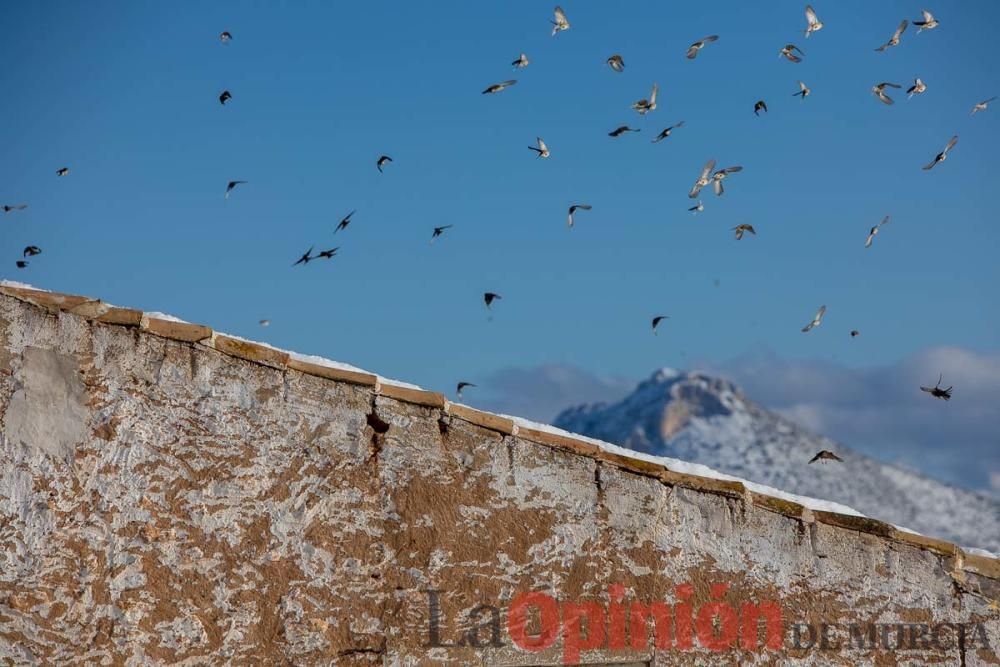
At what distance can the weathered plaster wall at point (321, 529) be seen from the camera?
823 centimetres

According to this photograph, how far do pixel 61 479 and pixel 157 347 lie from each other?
1.01 meters

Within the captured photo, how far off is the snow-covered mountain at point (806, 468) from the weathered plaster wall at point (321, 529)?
159 ft

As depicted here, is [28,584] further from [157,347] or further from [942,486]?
[942,486]

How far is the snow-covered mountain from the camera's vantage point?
73.6m

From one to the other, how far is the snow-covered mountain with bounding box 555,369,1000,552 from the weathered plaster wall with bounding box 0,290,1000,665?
48.6 m

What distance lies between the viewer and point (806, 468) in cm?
7956

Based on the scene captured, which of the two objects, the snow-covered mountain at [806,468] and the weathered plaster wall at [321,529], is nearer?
the weathered plaster wall at [321,529]

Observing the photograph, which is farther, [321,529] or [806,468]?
[806,468]

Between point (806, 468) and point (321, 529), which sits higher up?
point (806, 468)

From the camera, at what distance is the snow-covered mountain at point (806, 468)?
73.6 metres

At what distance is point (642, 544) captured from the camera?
873 centimetres

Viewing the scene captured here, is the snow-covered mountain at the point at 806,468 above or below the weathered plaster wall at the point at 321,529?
above

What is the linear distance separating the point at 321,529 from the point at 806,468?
243ft

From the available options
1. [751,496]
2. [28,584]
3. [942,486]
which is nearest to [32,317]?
[28,584]
